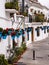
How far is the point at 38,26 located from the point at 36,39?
294 centimetres

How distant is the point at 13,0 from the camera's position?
78.6ft

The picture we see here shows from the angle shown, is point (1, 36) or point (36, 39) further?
point (36, 39)

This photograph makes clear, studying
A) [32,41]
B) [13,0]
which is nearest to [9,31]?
[13,0]

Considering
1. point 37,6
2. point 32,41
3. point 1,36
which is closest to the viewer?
point 1,36

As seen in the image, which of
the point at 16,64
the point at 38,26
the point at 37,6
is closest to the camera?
the point at 16,64

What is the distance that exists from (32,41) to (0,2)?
2574 centimetres

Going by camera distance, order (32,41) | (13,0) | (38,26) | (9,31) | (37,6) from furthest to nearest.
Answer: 1. (37,6)
2. (38,26)
3. (32,41)
4. (13,0)
5. (9,31)

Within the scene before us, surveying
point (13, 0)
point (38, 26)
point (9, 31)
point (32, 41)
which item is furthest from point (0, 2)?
point (38, 26)

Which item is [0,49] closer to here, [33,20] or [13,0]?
[13,0]

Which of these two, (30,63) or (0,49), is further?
(30,63)

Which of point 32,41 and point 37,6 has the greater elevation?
point 37,6

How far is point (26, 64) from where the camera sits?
69.9ft

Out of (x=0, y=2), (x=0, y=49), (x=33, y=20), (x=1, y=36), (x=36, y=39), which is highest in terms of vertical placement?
(x=0, y=2)

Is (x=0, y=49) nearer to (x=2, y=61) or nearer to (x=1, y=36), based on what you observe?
(x=1, y=36)
